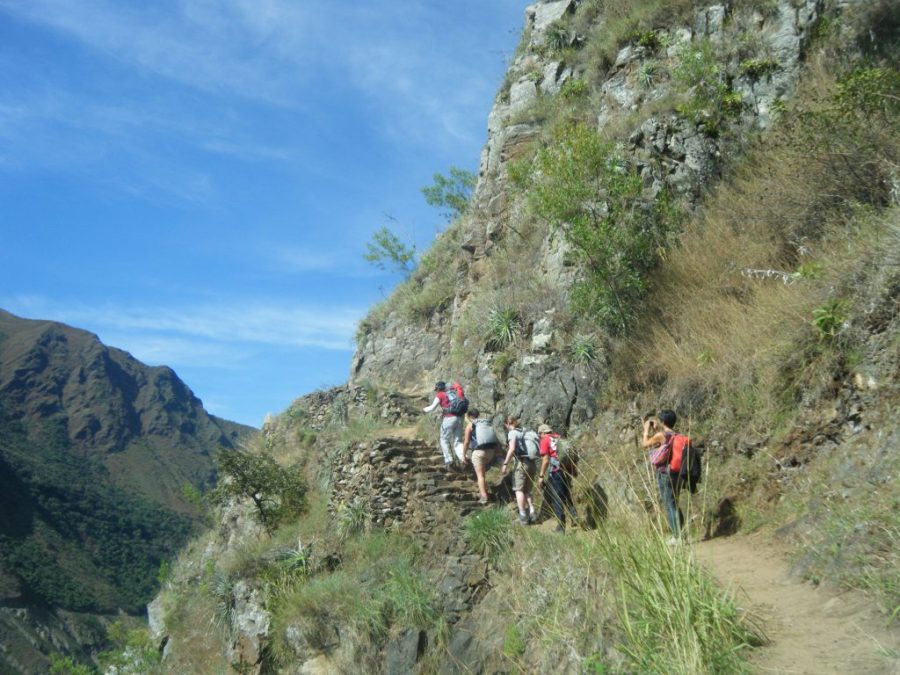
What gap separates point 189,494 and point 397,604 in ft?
46.1

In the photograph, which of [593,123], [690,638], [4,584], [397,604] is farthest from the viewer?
[4,584]

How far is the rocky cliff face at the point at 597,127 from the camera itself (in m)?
14.2

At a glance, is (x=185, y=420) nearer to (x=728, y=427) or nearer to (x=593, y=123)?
(x=593, y=123)

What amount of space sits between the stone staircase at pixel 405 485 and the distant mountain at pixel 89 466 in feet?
63.0

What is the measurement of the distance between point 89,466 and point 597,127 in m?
72.8

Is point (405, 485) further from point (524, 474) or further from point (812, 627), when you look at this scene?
point (812, 627)

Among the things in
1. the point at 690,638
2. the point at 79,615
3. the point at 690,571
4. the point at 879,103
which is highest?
the point at 879,103

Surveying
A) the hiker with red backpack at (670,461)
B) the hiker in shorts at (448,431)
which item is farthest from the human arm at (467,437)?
the hiker with red backpack at (670,461)

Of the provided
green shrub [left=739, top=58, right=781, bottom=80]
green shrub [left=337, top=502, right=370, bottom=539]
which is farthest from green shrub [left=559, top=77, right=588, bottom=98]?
green shrub [left=337, top=502, right=370, bottom=539]

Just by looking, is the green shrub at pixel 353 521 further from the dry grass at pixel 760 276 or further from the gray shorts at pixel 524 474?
the dry grass at pixel 760 276

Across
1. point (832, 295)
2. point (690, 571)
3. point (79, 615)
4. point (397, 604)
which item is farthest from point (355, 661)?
point (79, 615)

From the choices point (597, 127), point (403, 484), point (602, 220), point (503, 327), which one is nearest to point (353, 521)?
point (403, 484)

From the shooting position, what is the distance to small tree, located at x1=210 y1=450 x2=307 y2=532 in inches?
693

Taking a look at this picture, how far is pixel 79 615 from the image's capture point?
47.6 m
